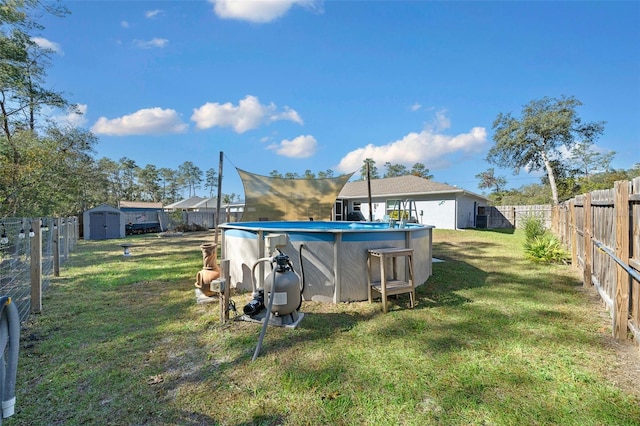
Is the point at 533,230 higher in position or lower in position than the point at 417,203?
lower

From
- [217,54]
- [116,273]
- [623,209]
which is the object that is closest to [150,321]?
[116,273]

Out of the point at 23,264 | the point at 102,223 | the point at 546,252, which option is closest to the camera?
the point at 23,264

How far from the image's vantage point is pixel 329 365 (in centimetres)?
246

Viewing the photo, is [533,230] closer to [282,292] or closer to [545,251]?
[545,251]

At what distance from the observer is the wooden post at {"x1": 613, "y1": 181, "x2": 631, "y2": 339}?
274cm

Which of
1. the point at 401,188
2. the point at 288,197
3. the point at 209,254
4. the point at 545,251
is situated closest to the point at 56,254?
the point at 209,254

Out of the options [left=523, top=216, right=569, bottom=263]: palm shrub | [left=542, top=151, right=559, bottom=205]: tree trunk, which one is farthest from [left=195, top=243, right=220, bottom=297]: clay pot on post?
[left=542, top=151, right=559, bottom=205]: tree trunk

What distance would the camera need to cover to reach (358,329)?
321 cm

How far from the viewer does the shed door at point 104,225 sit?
14578mm

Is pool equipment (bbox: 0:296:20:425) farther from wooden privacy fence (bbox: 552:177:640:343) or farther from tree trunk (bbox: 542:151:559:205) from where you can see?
tree trunk (bbox: 542:151:559:205)

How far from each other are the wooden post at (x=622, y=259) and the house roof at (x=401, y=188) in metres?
13.2

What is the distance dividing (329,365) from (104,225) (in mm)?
16769

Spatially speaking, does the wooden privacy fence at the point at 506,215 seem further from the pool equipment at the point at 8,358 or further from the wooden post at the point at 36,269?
the pool equipment at the point at 8,358

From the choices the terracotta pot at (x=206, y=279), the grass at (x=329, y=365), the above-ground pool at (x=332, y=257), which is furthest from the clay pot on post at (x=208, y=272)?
the above-ground pool at (x=332, y=257)
